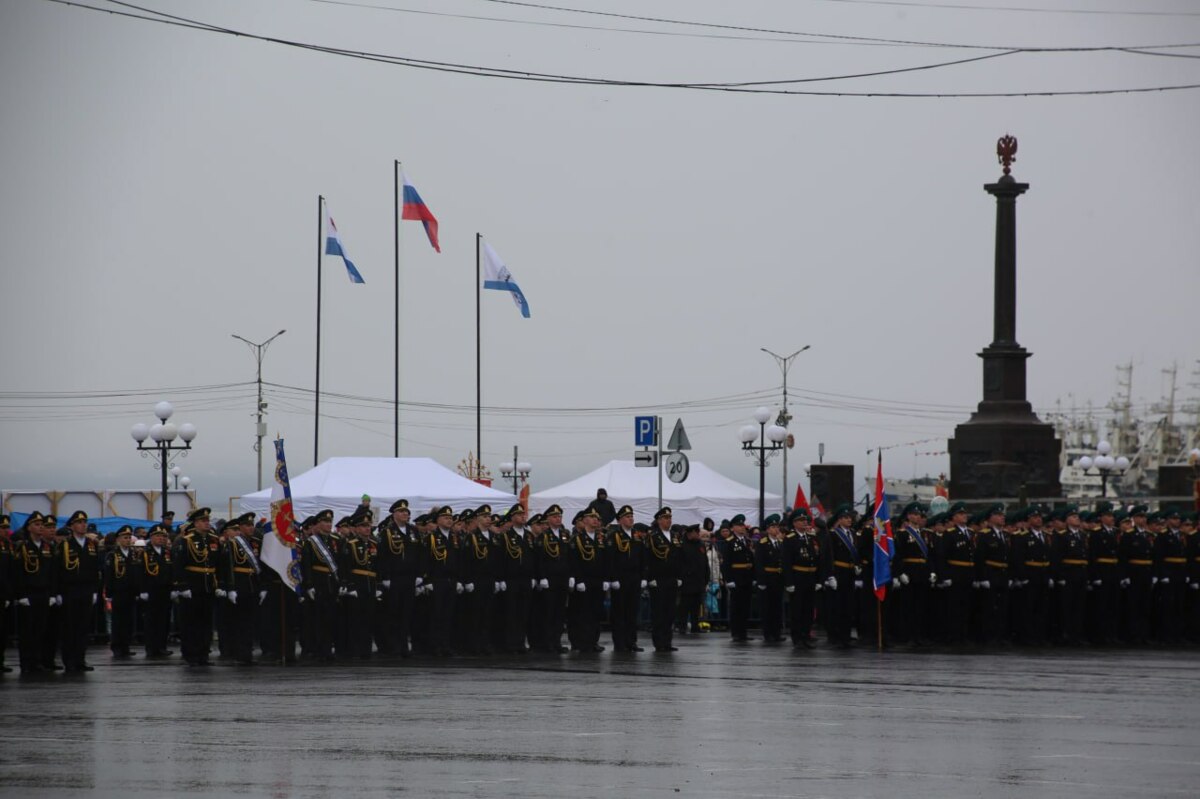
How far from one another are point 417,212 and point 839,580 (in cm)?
2366

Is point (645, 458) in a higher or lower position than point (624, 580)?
higher

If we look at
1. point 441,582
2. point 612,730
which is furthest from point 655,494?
point 612,730

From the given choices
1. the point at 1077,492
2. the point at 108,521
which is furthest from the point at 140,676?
the point at 1077,492

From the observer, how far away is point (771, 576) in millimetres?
24047

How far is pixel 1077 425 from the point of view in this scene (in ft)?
376

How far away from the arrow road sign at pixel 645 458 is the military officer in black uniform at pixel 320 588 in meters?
8.00

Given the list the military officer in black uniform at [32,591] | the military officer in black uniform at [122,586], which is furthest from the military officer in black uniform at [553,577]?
the military officer in black uniform at [32,591]

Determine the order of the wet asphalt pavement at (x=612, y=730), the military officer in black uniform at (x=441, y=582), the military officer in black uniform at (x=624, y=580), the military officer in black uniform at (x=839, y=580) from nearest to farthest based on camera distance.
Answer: the wet asphalt pavement at (x=612, y=730) → the military officer in black uniform at (x=441, y=582) → the military officer in black uniform at (x=624, y=580) → the military officer in black uniform at (x=839, y=580)

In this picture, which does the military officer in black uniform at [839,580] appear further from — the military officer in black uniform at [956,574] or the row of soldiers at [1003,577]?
the military officer in black uniform at [956,574]

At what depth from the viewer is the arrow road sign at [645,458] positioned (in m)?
28.2

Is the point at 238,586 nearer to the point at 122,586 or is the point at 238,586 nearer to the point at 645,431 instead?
the point at 122,586

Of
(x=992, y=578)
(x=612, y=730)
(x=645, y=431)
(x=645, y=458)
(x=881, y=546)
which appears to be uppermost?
(x=645, y=431)

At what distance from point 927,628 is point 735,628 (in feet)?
9.65

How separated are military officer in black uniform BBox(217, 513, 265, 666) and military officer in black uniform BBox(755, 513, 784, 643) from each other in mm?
7194
